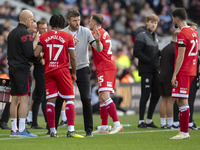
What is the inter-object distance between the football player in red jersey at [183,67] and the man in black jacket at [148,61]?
2.98m

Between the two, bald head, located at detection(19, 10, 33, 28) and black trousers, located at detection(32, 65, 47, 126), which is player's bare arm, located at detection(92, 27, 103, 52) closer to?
bald head, located at detection(19, 10, 33, 28)

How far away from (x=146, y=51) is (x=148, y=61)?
0.33 metres

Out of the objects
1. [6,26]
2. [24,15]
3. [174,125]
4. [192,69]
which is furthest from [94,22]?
[6,26]

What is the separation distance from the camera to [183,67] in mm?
8914

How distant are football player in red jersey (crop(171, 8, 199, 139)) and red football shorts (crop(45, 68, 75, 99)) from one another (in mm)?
1751

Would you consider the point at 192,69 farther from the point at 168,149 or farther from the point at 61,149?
the point at 61,149

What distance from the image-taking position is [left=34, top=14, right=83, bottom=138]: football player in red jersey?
8.85 metres

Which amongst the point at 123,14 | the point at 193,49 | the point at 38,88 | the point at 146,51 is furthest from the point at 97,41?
the point at 123,14

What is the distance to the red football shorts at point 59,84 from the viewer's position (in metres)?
8.86

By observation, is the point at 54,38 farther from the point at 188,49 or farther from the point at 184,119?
the point at 184,119

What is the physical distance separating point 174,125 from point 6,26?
30.4 feet

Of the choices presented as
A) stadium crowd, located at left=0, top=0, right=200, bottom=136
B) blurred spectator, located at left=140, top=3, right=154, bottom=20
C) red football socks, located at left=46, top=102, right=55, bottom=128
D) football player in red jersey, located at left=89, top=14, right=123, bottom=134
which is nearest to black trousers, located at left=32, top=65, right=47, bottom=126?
football player in red jersey, located at left=89, top=14, right=123, bottom=134

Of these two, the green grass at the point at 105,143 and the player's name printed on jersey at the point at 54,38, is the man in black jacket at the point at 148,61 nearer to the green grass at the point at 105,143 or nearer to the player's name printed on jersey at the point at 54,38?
the green grass at the point at 105,143

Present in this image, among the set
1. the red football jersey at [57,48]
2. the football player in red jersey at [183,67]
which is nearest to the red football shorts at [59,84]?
the red football jersey at [57,48]
